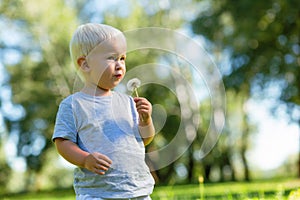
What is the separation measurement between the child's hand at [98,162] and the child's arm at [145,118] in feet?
0.91

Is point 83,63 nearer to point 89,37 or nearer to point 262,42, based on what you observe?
point 89,37

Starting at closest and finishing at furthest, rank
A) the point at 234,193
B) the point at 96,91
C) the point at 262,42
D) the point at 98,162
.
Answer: the point at 98,162 → the point at 96,91 → the point at 234,193 → the point at 262,42

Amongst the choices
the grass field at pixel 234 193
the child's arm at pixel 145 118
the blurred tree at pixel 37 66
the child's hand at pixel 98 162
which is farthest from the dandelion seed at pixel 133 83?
the blurred tree at pixel 37 66

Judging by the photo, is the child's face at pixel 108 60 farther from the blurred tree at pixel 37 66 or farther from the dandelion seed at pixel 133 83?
the blurred tree at pixel 37 66

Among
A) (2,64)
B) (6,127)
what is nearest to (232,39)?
(2,64)

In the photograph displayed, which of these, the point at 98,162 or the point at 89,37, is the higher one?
the point at 89,37

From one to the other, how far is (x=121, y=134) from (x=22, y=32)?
2050 cm

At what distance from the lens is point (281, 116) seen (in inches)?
696

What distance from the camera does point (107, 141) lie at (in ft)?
7.88

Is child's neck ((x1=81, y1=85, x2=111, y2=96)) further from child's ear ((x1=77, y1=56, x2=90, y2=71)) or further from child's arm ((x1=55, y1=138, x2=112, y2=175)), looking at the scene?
child's arm ((x1=55, y1=138, x2=112, y2=175))

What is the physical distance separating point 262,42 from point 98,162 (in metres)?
15.7

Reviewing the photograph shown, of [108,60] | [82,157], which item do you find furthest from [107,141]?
[108,60]

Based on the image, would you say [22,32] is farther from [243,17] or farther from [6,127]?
[243,17]

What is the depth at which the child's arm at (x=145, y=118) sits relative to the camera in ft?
7.93
